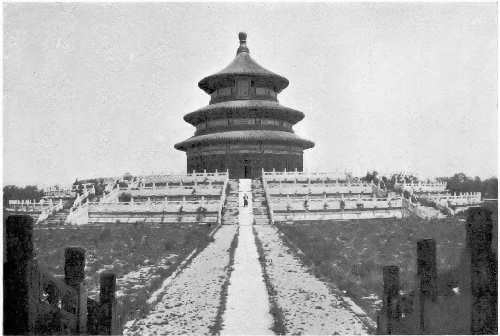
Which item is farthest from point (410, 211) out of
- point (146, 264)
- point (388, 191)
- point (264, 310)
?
point (264, 310)

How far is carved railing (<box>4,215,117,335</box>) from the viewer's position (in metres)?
5.46

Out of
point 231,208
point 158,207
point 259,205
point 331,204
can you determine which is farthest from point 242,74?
point 158,207

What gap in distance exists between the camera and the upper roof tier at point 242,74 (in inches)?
2008

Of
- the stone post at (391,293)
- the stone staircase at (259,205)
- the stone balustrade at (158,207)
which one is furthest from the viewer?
the stone balustrade at (158,207)

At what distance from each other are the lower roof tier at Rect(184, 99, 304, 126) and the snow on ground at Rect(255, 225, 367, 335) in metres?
33.4

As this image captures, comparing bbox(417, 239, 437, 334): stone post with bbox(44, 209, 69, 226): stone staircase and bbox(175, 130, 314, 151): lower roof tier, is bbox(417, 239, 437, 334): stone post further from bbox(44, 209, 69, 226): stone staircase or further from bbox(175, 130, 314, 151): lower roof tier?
bbox(175, 130, 314, 151): lower roof tier

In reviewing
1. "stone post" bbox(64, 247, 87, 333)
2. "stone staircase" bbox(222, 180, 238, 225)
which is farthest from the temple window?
"stone post" bbox(64, 247, 87, 333)

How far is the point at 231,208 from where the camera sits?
3161cm

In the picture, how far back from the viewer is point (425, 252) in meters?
5.88

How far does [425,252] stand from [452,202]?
96.6 feet

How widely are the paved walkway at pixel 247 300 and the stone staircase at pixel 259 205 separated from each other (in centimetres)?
974

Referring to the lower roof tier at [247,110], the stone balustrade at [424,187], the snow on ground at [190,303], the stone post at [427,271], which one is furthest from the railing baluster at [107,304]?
the lower roof tier at [247,110]

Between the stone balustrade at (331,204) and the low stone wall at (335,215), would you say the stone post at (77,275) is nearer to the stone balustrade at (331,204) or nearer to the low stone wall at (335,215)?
the low stone wall at (335,215)

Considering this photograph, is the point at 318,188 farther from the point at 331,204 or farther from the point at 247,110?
the point at 247,110
